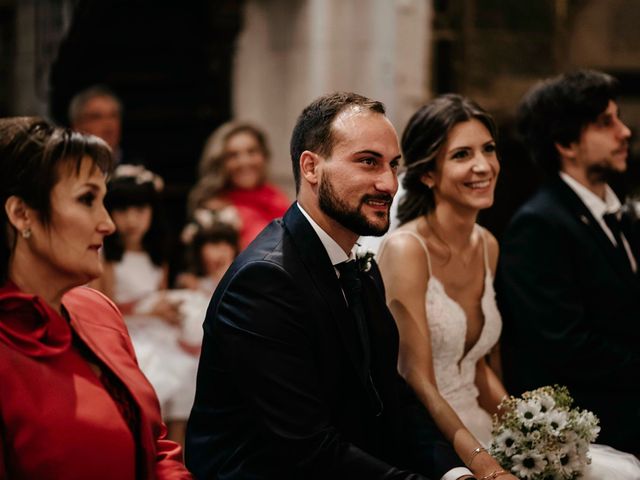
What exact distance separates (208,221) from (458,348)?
234cm

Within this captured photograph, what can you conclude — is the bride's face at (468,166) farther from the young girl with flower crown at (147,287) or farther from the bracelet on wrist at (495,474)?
the young girl with flower crown at (147,287)

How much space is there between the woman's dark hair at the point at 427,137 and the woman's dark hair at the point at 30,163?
1.46 m

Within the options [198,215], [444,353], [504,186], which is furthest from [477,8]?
[444,353]

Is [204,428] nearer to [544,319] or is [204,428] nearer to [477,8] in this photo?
[544,319]

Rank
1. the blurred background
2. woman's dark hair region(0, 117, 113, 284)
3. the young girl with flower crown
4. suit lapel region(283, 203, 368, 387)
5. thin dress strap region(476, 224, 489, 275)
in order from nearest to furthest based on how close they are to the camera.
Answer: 1. woman's dark hair region(0, 117, 113, 284)
2. suit lapel region(283, 203, 368, 387)
3. thin dress strap region(476, 224, 489, 275)
4. the young girl with flower crown
5. the blurred background

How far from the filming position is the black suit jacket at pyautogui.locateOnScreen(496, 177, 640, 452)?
12.1ft

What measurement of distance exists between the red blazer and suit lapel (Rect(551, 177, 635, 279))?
2.00 meters

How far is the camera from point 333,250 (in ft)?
9.10

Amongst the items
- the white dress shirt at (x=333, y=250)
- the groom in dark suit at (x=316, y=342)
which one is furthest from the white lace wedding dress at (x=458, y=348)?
the white dress shirt at (x=333, y=250)

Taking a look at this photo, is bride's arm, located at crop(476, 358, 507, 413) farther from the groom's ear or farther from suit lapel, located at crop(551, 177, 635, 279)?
the groom's ear

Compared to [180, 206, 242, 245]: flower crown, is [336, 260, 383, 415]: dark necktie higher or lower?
higher

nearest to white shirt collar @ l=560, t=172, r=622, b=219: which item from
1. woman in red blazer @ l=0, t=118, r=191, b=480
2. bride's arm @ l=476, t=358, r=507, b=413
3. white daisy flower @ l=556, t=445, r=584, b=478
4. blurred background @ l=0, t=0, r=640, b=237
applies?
bride's arm @ l=476, t=358, r=507, b=413

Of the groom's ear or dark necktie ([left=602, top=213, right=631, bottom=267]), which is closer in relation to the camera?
the groom's ear

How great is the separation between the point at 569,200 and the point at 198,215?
242cm
